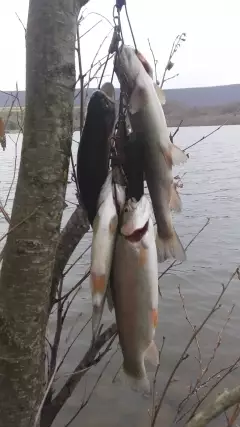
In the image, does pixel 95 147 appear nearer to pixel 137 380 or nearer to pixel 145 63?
pixel 145 63

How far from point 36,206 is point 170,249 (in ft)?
1.80

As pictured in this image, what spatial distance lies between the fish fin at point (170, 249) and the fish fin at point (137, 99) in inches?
16.7

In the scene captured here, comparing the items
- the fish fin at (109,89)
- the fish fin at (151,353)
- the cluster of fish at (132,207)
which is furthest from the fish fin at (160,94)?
the fish fin at (151,353)

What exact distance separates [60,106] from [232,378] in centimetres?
482

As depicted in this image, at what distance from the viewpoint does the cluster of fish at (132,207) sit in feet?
4.80

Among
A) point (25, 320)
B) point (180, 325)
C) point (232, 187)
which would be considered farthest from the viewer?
point (232, 187)

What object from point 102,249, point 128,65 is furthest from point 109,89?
point 102,249

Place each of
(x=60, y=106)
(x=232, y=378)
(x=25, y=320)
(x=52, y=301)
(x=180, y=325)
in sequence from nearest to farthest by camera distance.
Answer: (x=60, y=106), (x=25, y=320), (x=52, y=301), (x=232, y=378), (x=180, y=325)

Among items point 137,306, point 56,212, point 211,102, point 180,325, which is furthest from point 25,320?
point 211,102

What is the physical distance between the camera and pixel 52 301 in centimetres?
251

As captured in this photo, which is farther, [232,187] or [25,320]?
[232,187]

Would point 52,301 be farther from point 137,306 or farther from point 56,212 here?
point 137,306

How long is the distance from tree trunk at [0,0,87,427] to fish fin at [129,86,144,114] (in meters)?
0.31

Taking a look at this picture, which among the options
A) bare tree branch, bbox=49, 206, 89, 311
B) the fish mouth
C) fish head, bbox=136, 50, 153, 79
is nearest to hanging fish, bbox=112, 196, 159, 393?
the fish mouth
